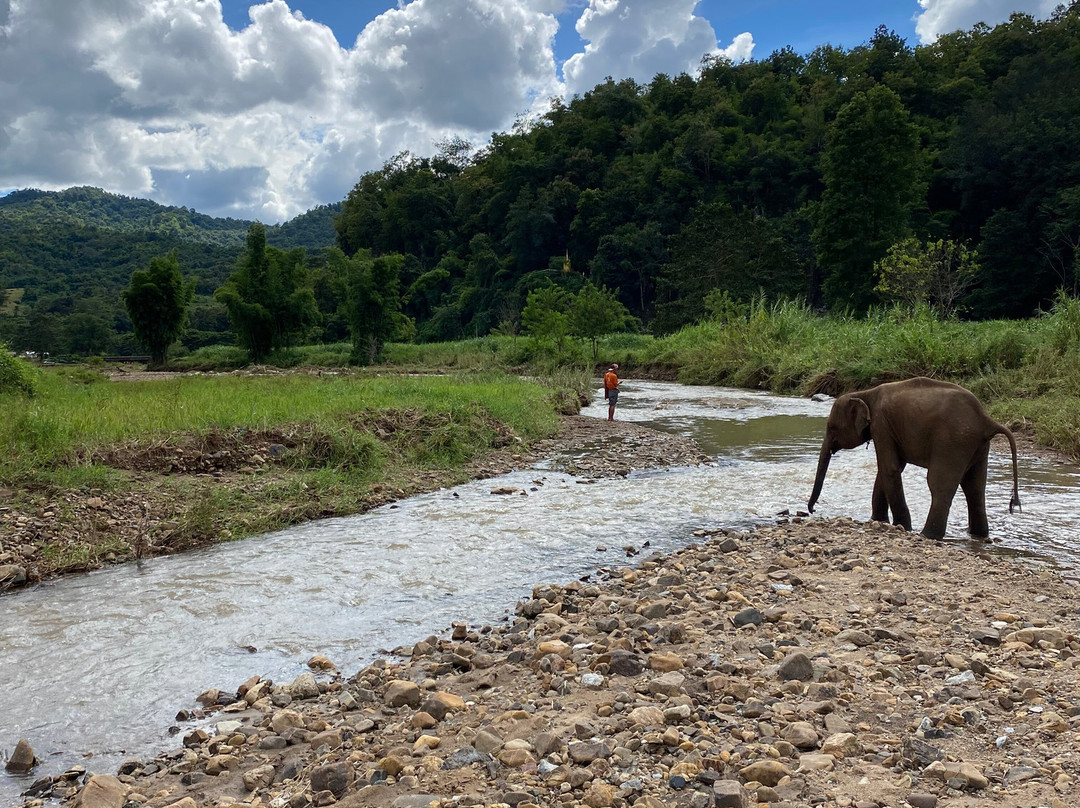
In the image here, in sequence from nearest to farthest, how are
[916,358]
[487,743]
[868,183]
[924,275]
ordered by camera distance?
[487,743] → [916,358] → [924,275] → [868,183]

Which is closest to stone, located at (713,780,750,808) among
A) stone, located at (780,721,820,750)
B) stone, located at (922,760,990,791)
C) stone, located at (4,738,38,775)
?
stone, located at (780,721,820,750)

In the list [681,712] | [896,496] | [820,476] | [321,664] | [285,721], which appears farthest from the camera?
[820,476]

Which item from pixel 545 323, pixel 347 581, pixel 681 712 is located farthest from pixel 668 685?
pixel 545 323

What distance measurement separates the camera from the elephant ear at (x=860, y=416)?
8.51 metres

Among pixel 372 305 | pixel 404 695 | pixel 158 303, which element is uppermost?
pixel 158 303

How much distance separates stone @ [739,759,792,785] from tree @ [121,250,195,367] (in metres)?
52.5

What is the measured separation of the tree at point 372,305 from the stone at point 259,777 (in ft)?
152

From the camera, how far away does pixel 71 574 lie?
696 cm

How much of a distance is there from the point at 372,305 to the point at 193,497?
41553 millimetres

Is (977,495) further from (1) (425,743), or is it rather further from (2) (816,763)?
(1) (425,743)

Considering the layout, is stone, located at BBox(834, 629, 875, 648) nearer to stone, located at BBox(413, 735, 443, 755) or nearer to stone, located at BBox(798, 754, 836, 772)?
stone, located at BBox(798, 754, 836, 772)

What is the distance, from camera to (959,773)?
2816 millimetres

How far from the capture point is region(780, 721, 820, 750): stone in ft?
10.4

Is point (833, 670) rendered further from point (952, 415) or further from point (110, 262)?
point (110, 262)
